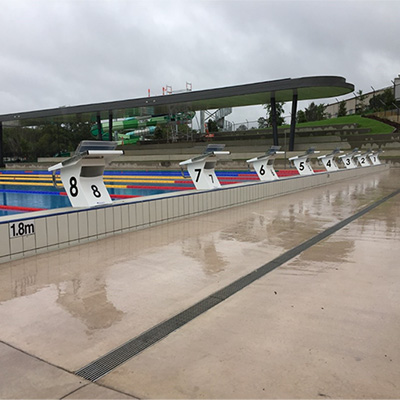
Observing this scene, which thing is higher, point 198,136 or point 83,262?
point 198,136

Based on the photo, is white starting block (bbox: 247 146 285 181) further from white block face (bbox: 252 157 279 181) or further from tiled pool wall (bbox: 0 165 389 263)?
tiled pool wall (bbox: 0 165 389 263)

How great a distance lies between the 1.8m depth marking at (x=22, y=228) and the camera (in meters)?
4.17

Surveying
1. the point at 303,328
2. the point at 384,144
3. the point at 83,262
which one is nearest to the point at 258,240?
the point at 83,262

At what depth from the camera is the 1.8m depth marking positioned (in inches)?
164

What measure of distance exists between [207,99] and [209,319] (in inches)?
920

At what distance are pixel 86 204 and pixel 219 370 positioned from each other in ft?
13.1

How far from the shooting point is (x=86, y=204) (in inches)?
217

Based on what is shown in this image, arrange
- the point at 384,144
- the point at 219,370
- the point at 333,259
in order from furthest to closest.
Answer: the point at 384,144, the point at 333,259, the point at 219,370

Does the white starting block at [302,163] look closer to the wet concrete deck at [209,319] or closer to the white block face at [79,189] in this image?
the wet concrete deck at [209,319]

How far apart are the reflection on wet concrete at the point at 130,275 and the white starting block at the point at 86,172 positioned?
2.70ft

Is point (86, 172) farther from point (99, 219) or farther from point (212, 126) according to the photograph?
point (212, 126)

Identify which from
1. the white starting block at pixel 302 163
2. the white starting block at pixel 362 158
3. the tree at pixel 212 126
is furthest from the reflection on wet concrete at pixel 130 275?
the tree at pixel 212 126

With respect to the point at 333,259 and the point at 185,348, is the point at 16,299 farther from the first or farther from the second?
the point at 333,259

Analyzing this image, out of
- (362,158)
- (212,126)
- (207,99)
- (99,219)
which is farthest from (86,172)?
(212,126)
